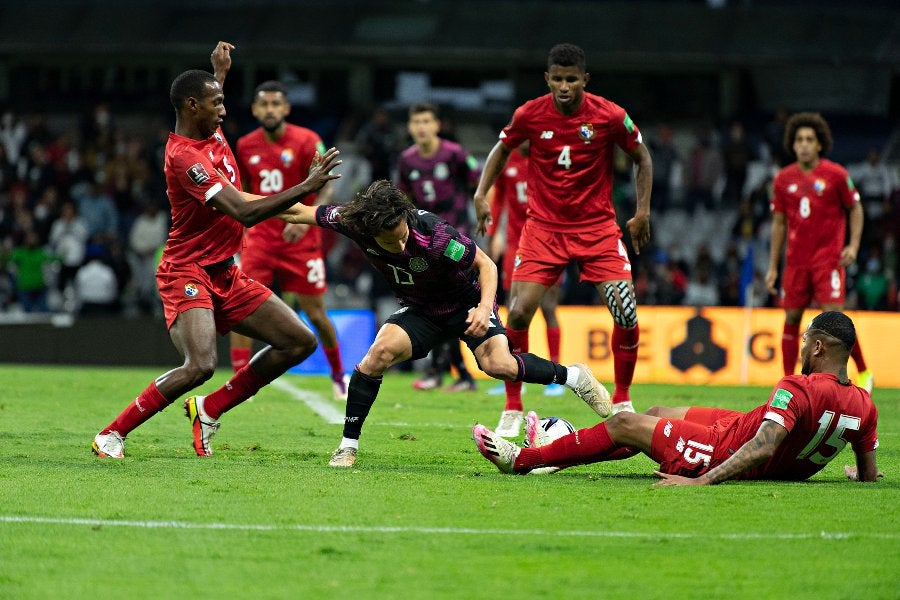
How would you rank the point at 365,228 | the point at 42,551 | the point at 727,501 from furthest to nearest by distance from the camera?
the point at 365,228 → the point at 727,501 → the point at 42,551

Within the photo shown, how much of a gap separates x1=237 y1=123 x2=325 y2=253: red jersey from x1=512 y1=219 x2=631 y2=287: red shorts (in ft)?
9.09

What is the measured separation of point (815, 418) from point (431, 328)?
237 centimetres

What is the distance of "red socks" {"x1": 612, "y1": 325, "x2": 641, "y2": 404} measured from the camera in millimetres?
10547

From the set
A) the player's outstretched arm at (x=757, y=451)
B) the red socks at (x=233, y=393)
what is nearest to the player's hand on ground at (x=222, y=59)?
the red socks at (x=233, y=393)

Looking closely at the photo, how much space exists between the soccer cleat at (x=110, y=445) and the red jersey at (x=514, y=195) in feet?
19.0

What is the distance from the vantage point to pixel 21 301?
70.3ft

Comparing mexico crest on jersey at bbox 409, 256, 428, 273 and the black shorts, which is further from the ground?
mexico crest on jersey at bbox 409, 256, 428, 273

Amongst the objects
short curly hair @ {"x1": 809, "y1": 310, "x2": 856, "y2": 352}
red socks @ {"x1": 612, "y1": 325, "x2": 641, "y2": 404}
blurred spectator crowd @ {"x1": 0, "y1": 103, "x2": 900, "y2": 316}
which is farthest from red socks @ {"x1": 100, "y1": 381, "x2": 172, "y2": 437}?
blurred spectator crowd @ {"x1": 0, "y1": 103, "x2": 900, "y2": 316}

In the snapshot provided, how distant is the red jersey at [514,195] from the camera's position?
13.7 m

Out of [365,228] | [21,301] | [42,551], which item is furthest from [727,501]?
[21,301]

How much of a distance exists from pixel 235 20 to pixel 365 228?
1991 cm

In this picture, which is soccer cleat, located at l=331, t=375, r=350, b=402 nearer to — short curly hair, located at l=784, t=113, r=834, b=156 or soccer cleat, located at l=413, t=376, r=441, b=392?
soccer cleat, located at l=413, t=376, r=441, b=392

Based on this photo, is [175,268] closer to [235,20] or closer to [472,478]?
[472,478]

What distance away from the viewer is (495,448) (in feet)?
25.4
